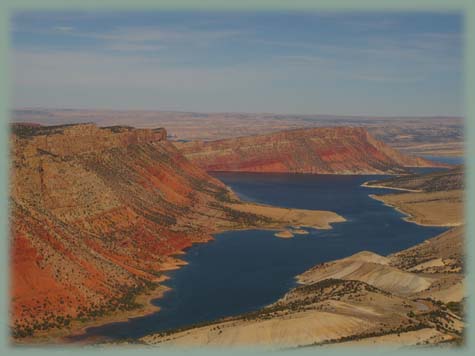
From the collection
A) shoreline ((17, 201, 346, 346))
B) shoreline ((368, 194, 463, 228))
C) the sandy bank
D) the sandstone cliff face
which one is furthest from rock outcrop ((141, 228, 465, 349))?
the sandy bank

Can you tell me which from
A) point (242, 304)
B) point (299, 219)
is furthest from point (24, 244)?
point (299, 219)

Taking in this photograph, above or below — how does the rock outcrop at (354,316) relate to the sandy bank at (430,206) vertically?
above

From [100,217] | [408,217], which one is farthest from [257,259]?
[408,217]

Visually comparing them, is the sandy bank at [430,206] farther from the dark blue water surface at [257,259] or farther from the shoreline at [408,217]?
the dark blue water surface at [257,259]

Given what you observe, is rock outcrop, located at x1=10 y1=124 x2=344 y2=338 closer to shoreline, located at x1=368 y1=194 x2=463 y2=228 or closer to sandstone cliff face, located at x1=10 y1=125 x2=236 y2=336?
sandstone cliff face, located at x1=10 y1=125 x2=236 y2=336

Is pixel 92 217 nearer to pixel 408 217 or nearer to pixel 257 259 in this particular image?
pixel 257 259

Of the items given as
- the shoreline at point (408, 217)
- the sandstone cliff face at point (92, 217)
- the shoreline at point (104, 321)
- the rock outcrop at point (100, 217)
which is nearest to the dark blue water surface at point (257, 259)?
the shoreline at point (104, 321)

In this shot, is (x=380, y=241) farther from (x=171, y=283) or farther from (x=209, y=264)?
(x=171, y=283)
